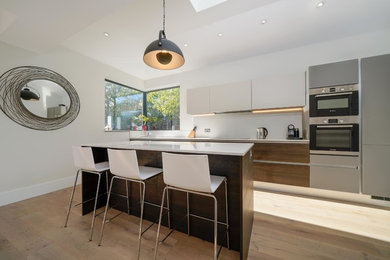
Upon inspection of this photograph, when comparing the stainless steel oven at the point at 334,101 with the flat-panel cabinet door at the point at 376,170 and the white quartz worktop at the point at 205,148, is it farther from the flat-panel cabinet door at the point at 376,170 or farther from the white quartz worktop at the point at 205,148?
the white quartz worktop at the point at 205,148

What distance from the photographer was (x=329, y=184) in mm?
2193

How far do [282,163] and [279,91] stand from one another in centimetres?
125

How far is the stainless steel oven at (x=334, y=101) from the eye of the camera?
2080 millimetres

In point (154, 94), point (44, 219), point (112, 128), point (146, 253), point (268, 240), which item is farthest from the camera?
point (154, 94)

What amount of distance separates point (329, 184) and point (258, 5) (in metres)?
2.59

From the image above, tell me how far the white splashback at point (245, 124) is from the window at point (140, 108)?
934mm

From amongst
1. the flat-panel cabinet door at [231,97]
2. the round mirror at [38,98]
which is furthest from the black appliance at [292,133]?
the round mirror at [38,98]

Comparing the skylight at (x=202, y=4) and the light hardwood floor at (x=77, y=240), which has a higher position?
the skylight at (x=202, y=4)

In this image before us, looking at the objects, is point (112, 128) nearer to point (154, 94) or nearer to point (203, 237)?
point (154, 94)

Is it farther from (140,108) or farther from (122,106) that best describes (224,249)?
(140,108)

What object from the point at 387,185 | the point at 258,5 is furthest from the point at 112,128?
the point at 387,185

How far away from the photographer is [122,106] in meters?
4.06

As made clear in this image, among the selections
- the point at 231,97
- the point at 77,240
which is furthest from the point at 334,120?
the point at 77,240

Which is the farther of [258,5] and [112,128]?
[112,128]
